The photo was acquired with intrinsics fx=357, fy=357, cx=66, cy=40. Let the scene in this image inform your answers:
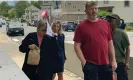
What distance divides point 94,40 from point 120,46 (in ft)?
3.63

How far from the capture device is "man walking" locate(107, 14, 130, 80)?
18.4ft

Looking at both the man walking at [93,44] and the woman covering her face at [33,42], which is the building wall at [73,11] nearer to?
the woman covering her face at [33,42]

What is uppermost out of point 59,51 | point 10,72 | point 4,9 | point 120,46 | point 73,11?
point 120,46

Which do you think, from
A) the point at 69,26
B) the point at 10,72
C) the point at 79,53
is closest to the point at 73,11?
the point at 69,26

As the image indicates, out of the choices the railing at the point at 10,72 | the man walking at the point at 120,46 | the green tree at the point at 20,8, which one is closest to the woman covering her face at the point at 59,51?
the railing at the point at 10,72

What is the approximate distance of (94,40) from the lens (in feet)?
15.5

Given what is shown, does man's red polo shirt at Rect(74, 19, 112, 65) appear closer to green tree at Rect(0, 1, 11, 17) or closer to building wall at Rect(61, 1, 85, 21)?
building wall at Rect(61, 1, 85, 21)

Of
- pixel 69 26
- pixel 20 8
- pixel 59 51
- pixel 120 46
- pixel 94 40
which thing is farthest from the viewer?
pixel 20 8

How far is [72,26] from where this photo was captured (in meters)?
52.6

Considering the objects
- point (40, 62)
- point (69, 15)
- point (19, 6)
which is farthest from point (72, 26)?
point (19, 6)

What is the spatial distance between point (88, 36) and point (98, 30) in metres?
0.15

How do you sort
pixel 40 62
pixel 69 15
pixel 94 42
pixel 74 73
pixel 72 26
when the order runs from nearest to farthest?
1. pixel 94 42
2. pixel 40 62
3. pixel 74 73
4. pixel 72 26
5. pixel 69 15

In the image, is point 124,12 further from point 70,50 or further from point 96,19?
point 96,19

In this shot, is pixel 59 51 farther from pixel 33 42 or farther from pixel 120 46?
pixel 120 46
